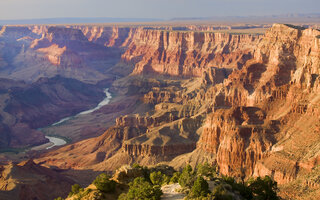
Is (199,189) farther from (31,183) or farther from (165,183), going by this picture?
(31,183)

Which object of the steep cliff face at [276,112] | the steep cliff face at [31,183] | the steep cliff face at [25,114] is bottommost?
the steep cliff face at [25,114]

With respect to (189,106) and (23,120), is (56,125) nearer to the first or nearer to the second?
(23,120)

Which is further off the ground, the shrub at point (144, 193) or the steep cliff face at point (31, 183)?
the shrub at point (144, 193)

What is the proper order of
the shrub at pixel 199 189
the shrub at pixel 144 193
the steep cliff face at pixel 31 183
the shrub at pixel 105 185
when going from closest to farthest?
the shrub at pixel 199 189 → the shrub at pixel 144 193 → the shrub at pixel 105 185 → the steep cliff face at pixel 31 183

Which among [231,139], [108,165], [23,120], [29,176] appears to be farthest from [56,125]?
[231,139]

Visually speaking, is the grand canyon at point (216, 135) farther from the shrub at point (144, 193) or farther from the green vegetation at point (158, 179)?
the green vegetation at point (158, 179)

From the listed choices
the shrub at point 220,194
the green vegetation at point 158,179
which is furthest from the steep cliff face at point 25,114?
the shrub at point 220,194

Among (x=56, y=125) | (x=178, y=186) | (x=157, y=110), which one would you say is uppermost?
(x=178, y=186)

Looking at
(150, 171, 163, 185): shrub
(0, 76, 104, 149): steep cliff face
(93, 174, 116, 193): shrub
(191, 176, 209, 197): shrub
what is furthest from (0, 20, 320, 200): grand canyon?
(191, 176, 209, 197): shrub

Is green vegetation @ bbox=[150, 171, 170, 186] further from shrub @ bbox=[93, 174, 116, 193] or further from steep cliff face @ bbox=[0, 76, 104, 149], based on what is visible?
steep cliff face @ bbox=[0, 76, 104, 149]

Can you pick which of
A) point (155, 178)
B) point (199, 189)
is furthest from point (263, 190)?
point (199, 189)

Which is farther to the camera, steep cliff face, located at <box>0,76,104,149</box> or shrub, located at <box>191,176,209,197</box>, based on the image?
steep cliff face, located at <box>0,76,104,149</box>
